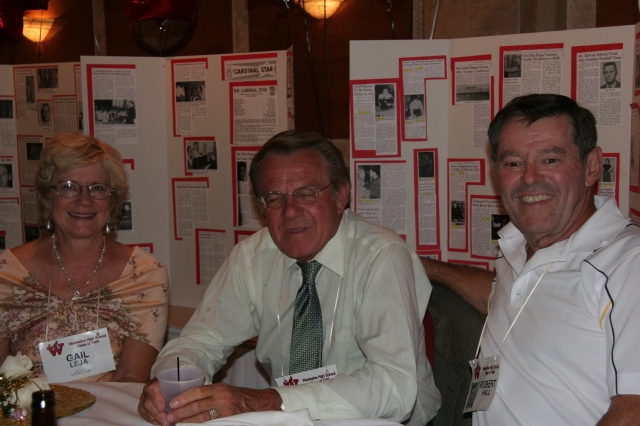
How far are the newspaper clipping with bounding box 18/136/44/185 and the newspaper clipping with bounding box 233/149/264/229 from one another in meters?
1.87

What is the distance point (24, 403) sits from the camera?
1.49 metres

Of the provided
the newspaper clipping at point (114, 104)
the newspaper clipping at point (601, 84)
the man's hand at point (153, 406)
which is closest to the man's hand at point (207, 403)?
the man's hand at point (153, 406)

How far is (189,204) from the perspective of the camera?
384 cm

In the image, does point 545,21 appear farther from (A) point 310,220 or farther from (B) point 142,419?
(B) point 142,419

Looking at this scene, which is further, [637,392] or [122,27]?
[122,27]

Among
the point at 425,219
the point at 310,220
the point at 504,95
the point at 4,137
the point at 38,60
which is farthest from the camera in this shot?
the point at 38,60

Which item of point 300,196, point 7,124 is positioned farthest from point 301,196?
point 7,124

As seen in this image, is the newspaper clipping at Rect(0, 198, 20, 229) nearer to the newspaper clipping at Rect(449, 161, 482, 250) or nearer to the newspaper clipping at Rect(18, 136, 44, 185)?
the newspaper clipping at Rect(18, 136, 44, 185)

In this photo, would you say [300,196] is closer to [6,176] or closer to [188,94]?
[188,94]

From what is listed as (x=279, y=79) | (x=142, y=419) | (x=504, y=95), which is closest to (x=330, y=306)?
(x=142, y=419)

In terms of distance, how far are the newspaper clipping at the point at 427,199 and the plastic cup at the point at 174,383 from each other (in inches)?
72.8

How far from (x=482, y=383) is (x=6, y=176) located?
13.3ft

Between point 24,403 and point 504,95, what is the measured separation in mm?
2375

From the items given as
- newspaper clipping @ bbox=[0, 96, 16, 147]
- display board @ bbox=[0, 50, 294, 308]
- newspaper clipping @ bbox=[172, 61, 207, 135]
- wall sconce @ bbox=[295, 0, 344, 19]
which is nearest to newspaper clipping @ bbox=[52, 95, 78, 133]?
newspaper clipping @ bbox=[0, 96, 16, 147]
